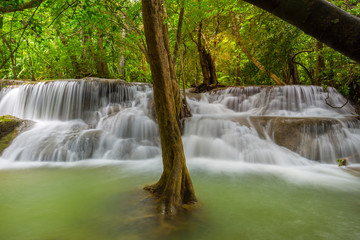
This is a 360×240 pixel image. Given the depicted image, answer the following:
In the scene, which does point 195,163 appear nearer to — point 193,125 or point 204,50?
point 193,125

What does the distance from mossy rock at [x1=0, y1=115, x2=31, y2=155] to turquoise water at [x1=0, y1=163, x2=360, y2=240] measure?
2544mm

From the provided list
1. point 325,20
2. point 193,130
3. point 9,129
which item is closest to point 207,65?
point 193,130

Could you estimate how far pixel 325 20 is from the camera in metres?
1.01

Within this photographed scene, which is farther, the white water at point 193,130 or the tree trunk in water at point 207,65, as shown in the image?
the tree trunk in water at point 207,65

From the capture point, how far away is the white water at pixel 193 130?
616 cm

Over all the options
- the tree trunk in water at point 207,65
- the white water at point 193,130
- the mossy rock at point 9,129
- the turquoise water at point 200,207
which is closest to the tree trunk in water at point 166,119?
the turquoise water at point 200,207

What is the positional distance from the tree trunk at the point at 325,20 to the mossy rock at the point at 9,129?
8.40m

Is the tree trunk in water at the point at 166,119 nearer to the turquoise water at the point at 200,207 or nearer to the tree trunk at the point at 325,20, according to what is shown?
the turquoise water at the point at 200,207

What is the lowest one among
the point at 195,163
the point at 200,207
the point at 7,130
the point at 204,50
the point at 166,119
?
the point at 200,207

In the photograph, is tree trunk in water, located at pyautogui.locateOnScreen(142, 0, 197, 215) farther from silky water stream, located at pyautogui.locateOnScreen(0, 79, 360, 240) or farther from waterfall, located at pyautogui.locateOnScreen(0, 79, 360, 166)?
waterfall, located at pyautogui.locateOnScreen(0, 79, 360, 166)

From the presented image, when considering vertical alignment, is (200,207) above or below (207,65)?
below

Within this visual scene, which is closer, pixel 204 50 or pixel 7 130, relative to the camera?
pixel 7 130

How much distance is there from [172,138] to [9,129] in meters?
7.32

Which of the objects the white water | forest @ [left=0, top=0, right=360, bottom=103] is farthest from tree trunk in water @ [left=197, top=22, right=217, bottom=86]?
the white water
